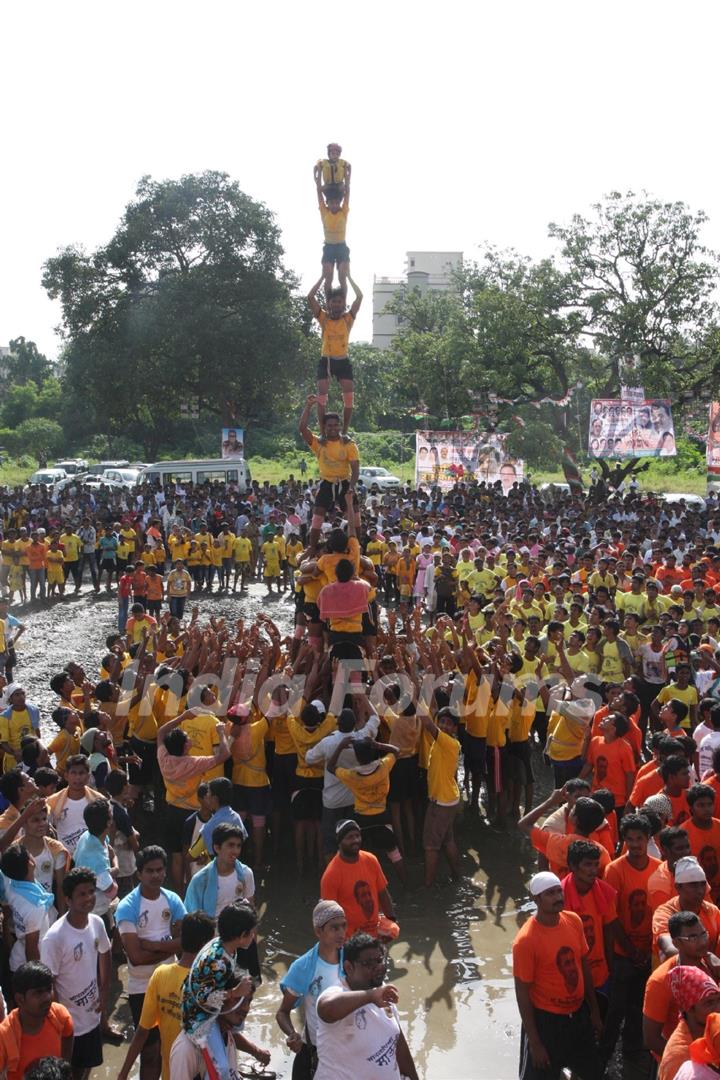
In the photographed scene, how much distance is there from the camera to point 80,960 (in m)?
4.84

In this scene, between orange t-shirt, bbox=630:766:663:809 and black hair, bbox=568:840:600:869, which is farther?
orange t-shirt, bbox=630:766:663:809

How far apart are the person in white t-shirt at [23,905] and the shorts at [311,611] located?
465cm

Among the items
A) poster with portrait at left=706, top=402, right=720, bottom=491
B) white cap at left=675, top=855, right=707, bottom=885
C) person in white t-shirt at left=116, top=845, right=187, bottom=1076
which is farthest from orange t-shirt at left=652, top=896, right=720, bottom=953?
poster with portrait at left=706, top=402, right=720, bottom=491

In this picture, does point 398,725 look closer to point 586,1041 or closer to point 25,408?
point 586,1041

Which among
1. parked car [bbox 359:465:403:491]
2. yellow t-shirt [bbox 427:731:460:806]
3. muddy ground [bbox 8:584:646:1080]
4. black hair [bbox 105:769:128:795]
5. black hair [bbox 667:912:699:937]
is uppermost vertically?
parked car [bbox 359:465:403:491]

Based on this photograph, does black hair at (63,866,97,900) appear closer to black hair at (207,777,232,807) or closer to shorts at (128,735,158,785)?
black hair at (207,777,232,807)

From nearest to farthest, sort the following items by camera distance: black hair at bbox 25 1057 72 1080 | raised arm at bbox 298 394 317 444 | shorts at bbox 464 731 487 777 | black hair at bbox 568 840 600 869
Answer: black hair at bbox 25 1057 72 1080 < black hair at bbox 568 840 600 869 < shorts at bbox 464 731 487 777 < raised arm at bbox 298 394 317 444

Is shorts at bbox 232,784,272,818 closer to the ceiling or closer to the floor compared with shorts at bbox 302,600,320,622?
closer to the floor

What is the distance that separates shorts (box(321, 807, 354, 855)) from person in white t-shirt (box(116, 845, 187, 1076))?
8.11 feet

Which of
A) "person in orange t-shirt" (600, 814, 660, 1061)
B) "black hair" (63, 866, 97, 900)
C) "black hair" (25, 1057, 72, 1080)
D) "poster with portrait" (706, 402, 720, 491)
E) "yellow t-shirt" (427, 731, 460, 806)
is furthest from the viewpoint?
"poster with portrait" (706, 402, 720, 491)

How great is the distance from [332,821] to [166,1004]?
3.33 metres

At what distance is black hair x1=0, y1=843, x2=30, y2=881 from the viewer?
5.18 m

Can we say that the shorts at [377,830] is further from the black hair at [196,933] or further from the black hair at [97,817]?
the black hair at [196,933]

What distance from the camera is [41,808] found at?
18.0 ft
